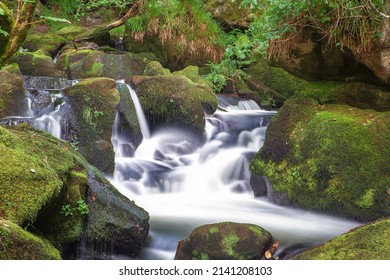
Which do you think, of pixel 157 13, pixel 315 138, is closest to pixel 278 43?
pixel 315 138

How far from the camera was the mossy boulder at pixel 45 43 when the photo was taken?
10.6 metres

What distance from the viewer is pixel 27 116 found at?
6.84m

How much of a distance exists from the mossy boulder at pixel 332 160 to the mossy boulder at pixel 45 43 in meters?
7.43

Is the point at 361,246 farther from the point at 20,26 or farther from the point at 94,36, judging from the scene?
the point at 94,36

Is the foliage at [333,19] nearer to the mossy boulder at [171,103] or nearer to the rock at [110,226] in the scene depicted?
the mossy boulder at [171,103]

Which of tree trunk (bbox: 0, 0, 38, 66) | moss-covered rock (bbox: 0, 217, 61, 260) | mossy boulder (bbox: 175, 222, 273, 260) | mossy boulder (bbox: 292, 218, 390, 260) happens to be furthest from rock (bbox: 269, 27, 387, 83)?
moss-covered rock (bbox: 0, 217, 61, 260)

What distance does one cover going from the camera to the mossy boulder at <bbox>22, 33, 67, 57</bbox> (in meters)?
10.6

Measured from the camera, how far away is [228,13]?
42.0ft

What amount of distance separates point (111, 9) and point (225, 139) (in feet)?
33.7

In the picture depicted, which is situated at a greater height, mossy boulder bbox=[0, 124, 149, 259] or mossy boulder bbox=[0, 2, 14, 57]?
mossy boulder bbox=[0, 2, 14, 57]

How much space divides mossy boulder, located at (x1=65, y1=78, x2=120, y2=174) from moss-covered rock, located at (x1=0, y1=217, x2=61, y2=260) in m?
3.65

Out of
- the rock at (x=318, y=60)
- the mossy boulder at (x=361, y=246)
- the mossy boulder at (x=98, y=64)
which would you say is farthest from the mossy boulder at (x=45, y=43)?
the mossy boulder at (x=361, y=246)

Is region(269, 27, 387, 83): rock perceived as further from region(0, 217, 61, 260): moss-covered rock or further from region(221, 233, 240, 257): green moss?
region(0, 217, 61, 260): moss-covered rock

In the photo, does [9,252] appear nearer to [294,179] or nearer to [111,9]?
[294,179]
